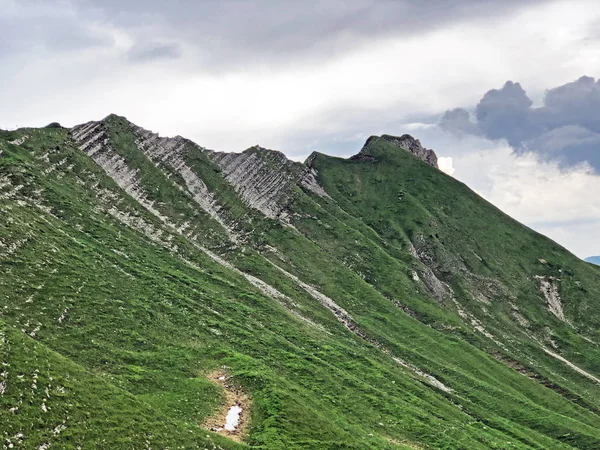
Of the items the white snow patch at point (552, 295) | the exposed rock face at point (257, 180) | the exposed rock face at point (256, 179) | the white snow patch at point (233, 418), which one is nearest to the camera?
the white snow patch at point (233, 418)

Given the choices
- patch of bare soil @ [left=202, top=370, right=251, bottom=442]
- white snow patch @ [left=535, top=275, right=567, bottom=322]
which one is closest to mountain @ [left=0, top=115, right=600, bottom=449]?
patch of bare soil @ [left=202, top=370, right=251, bottom=442]

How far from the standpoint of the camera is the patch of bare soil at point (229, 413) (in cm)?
4803

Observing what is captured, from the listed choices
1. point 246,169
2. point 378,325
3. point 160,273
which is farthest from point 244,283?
point 246,169

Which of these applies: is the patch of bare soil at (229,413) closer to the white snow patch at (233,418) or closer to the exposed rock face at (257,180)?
the white snow patch at (233,418)

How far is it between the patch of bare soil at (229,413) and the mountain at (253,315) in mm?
251

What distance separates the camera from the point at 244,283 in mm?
114875

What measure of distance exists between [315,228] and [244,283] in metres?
62.4

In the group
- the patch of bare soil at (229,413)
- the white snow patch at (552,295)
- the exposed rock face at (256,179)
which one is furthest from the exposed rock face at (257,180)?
the patch of bare soil at (229,413)

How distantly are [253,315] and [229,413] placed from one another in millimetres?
41909

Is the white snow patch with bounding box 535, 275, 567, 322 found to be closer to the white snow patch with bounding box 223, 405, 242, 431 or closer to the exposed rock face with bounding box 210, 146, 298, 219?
the exposed rock face with bounding box 210, 146, 298, 219

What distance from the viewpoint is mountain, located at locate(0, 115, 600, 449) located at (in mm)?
48156

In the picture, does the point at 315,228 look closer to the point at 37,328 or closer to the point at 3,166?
the point at 3,166

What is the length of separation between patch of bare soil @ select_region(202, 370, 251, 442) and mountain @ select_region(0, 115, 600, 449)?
0.25 meters

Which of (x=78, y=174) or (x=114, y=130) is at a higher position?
(x=114, y=130)
